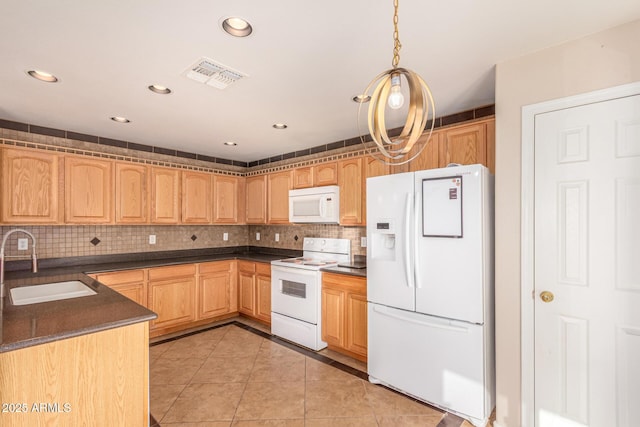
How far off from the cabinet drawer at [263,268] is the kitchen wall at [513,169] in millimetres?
2631

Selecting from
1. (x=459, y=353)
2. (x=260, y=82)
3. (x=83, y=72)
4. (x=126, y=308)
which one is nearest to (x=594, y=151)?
(x=459, y=353)

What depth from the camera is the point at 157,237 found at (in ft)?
13.4

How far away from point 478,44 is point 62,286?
345 centimetres

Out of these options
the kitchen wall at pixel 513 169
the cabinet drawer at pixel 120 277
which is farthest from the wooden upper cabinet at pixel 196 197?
the kitchen wall at pixel 513 169

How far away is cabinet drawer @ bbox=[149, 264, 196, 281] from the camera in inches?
138

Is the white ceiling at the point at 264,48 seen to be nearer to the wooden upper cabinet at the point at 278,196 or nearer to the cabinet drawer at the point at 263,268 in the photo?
the wooden upper cabinet at the point at 278,196

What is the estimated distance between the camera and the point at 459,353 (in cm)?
211

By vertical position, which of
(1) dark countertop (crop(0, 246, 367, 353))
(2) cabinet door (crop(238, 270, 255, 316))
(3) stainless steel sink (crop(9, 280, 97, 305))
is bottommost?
(2) cabinet door (crop(238, 270, 255, 316))

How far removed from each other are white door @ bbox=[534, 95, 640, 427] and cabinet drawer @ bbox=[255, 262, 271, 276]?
2843 mm

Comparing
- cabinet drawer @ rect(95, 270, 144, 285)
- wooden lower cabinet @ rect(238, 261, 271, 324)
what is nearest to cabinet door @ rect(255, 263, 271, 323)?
wooden lower cabinet @ rect(238, 261, 271, 324)

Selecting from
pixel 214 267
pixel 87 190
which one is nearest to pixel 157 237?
pixel 214 267

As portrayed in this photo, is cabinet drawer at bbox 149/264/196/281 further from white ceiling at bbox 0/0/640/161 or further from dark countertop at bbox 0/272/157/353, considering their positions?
white ceiling at bbox 0/0/640/161

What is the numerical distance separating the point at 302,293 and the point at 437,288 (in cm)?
161

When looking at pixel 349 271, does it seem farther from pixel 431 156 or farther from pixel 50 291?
pixel 50 291
